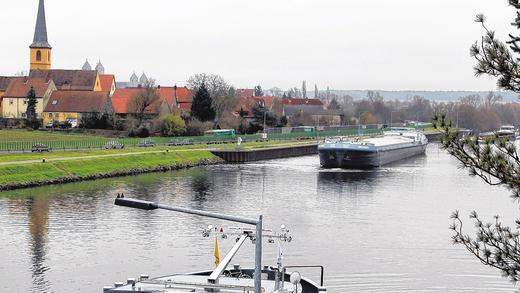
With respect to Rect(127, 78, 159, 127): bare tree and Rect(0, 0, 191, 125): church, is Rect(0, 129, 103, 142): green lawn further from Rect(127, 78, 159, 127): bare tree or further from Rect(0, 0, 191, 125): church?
Rect(127, 78, 159, 127): bare tree

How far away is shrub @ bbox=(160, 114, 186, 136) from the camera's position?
108 m

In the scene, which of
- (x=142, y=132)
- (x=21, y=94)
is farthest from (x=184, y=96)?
(x=142, y=132)

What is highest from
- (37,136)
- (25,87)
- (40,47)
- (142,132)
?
(40,47)

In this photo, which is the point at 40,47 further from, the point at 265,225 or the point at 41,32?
the point at 265,225

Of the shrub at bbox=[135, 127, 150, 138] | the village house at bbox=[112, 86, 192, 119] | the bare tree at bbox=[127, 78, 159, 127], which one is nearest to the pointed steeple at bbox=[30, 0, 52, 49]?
the village house at bbox=[112, 86, 192, 119]

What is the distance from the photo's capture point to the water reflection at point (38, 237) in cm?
3161

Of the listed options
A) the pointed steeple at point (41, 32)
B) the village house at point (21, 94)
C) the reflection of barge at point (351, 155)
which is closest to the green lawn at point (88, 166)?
the reflection of barge at point (351, 155)

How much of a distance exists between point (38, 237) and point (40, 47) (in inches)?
4437

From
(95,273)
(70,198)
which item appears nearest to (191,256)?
(95,273)

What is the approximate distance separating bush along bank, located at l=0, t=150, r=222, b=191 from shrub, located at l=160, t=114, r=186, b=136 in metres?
12.2

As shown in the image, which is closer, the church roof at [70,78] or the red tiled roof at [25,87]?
the red tiled roof at [25,87]

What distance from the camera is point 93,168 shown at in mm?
74250

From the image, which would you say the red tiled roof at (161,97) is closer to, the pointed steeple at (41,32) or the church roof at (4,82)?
the church roof at (4,82)

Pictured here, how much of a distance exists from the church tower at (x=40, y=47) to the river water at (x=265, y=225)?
80446 millimetres
